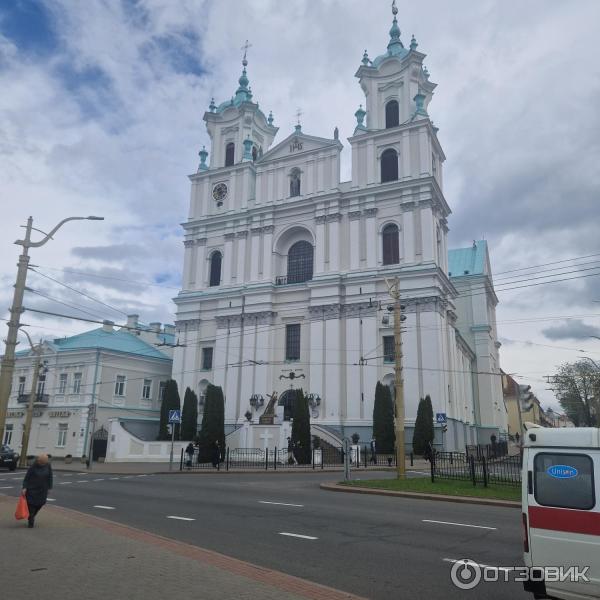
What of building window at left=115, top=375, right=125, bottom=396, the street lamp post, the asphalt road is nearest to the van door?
the asphalt road

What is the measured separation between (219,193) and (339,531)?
4665 centimetres

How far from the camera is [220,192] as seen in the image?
54219 mm

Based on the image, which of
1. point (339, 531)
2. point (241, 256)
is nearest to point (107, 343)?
point (241, 256)

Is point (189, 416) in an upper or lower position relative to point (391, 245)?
lower

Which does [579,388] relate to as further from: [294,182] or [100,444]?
[100,444]

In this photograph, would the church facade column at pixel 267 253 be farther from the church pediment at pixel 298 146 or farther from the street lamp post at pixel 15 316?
the street lamp post at pixel 15 316

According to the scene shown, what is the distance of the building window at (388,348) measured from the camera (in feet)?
137

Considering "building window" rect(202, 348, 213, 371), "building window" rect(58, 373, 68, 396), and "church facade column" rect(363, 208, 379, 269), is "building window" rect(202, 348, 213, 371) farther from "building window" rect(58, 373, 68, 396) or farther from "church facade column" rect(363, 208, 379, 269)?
"church facade column" rect(363, 208, 379, 269)

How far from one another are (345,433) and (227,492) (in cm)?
2358

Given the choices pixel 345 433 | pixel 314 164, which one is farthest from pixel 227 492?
pixel 314 164

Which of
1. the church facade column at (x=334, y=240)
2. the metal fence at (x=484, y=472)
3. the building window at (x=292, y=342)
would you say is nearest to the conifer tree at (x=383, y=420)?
the building window at (x=292, y=342)

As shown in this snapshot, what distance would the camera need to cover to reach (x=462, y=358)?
52938 millimetres

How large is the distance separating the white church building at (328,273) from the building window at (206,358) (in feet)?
0.32

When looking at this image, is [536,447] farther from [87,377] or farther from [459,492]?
[87,377]
